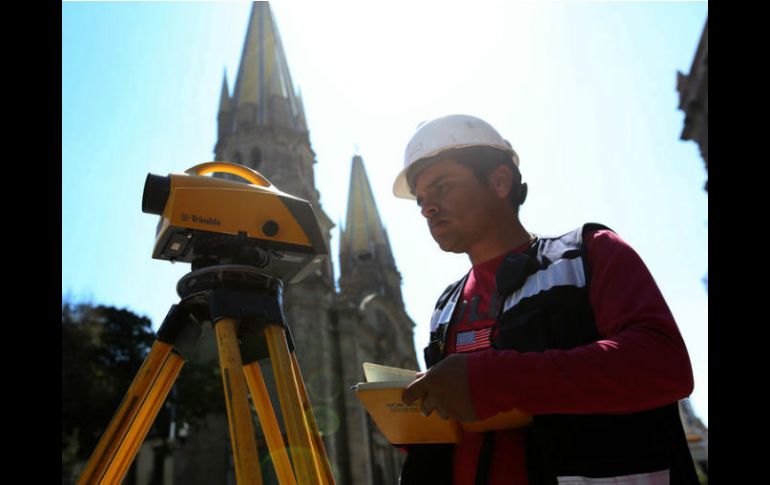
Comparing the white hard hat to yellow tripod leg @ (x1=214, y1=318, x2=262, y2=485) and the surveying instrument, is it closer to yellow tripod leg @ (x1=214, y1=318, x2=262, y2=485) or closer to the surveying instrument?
the surveying instrument

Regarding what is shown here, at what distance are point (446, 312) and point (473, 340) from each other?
0.32m

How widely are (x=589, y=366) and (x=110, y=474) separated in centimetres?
166

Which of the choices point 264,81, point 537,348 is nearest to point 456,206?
point 537,348

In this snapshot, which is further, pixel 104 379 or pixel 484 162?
pixel 104 379

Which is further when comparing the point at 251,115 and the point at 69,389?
the point at 251,115

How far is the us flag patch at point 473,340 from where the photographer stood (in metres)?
1.96

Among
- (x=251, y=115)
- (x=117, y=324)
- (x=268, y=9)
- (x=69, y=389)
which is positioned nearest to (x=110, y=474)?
(x=69, y=389)

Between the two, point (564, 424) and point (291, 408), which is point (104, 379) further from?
point (564, 424)

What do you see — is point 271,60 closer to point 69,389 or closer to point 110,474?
point 69,389

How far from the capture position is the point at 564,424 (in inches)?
61.3

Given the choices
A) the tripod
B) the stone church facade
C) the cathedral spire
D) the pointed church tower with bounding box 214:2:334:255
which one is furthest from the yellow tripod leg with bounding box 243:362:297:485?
the cathedral spire

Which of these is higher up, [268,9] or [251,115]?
[268,9]

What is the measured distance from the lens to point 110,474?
1810 millimetres
